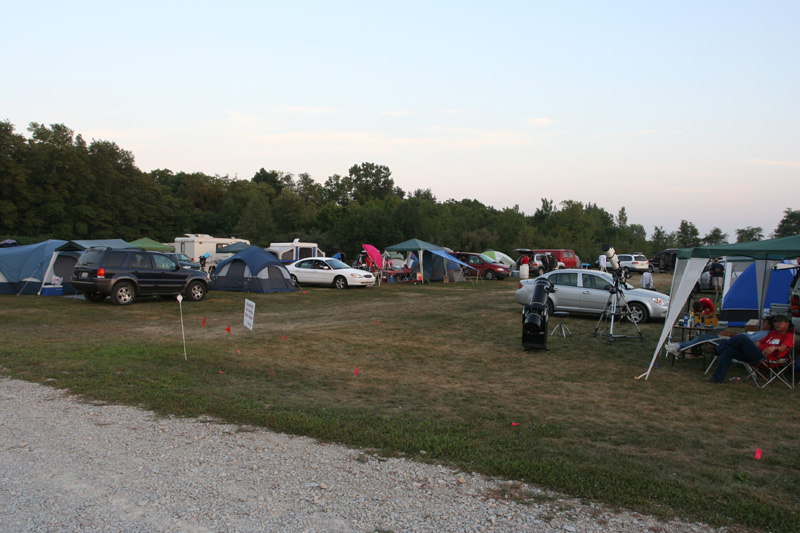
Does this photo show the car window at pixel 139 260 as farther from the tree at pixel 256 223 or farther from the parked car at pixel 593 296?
the tree at pixel 256 223

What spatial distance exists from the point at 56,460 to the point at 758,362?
8914 millimetres

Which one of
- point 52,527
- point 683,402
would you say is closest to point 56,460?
point 52,527

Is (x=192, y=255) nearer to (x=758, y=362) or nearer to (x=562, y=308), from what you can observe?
(x=562, y=308)

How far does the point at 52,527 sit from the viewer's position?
3658 mm

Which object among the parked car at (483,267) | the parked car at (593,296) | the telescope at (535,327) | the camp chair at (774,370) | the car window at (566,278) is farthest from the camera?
the parked car at (483,267)

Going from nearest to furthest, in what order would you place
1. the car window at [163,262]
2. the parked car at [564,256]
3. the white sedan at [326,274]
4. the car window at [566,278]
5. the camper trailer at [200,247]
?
the car window at [566,278]
the car window at [163,262]
the white sedan at [326,274]
the camper trailer at [200,247]
the parked car at [564,256]

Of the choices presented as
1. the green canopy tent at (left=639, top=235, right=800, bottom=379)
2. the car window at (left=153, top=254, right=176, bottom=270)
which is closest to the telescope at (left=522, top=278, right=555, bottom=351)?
the green canopy tent at (left=639, top=235, right=800, bottom=379)

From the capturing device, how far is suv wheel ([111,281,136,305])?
16.4 meters

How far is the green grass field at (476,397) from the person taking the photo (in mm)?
4672

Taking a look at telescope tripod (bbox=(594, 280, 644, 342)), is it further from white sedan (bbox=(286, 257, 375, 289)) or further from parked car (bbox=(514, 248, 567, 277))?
parked car (bbox=(514, 248, 567, 277))

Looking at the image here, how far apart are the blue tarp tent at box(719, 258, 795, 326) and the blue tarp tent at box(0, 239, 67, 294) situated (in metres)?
20.6

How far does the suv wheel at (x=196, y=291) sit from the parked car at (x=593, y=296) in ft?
35.8

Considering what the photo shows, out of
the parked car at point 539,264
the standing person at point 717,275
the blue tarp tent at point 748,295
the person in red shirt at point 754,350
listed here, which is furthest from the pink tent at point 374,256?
the person in red shirt at point 754,350

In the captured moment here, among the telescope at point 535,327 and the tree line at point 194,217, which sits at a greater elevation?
the tree line at point 194,217
